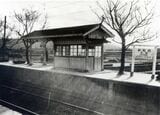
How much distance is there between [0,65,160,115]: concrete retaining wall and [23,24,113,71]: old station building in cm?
184

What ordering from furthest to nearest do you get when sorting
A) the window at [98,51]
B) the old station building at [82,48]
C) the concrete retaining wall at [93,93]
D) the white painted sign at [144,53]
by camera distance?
the window at [98,51] < the old station building at [82,48] < the white painted sign at [144,53] < the concrete retaining wall at [93,93]

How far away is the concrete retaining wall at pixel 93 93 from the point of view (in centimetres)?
962

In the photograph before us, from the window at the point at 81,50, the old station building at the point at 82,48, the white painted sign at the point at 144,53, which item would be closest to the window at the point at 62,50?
the old station building at the point at 82,48

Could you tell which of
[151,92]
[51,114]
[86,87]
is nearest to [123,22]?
[86,87]

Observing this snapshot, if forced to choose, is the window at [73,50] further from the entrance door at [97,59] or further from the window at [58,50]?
the entrance door at [97,59]

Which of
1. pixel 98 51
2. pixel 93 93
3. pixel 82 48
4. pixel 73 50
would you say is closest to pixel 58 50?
pixel 73 50

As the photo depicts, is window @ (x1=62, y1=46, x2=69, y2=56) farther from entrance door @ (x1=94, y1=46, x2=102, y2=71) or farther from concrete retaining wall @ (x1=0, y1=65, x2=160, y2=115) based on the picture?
entrance door @ (x1=94, y1=46, x2=102, y2=71)

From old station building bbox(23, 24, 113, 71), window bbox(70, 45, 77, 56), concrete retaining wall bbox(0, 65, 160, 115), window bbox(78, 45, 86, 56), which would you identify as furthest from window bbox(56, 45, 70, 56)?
concrete retaining wall bbox(0, 65, 160, 115)

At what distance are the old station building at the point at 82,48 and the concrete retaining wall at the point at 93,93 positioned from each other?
1.84 metres

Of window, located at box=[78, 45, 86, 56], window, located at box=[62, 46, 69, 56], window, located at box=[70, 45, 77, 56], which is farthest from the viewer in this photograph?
window, located at box=[62, 46, 69, 56]

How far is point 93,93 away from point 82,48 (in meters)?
4.23

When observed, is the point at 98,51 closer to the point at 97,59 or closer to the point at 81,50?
the point at 97,59

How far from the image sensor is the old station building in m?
14.8

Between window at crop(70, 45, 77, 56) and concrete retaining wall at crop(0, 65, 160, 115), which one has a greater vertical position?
window at crop(70, 45, 77, 56)
